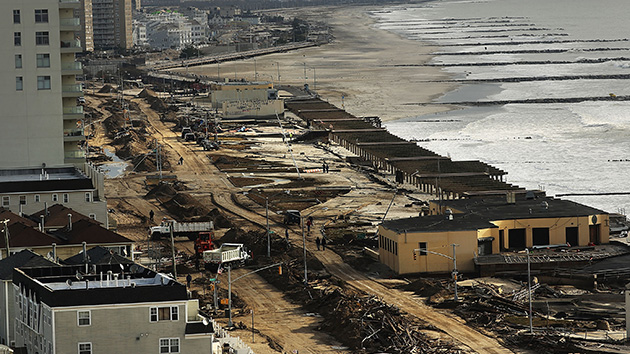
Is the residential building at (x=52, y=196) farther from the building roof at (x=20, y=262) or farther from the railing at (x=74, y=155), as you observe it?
the building roof at (x=20, y=262)

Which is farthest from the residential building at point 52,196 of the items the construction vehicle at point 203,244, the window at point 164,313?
the window at point 164,313

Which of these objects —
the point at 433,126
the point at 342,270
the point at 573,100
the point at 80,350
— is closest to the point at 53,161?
the point at 342,270

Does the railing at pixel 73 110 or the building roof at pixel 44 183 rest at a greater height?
the railing at pixel 73 110

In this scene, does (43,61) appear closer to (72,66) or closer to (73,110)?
(72,66)

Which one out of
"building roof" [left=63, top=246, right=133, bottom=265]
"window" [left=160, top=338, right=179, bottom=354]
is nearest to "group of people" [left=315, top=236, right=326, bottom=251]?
"building roof" [left=63, top=246, right=133, bottom=265]

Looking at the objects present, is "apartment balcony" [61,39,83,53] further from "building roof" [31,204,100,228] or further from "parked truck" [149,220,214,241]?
"building roof" [31,204,100,228]

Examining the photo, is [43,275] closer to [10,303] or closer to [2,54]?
[10,303]
